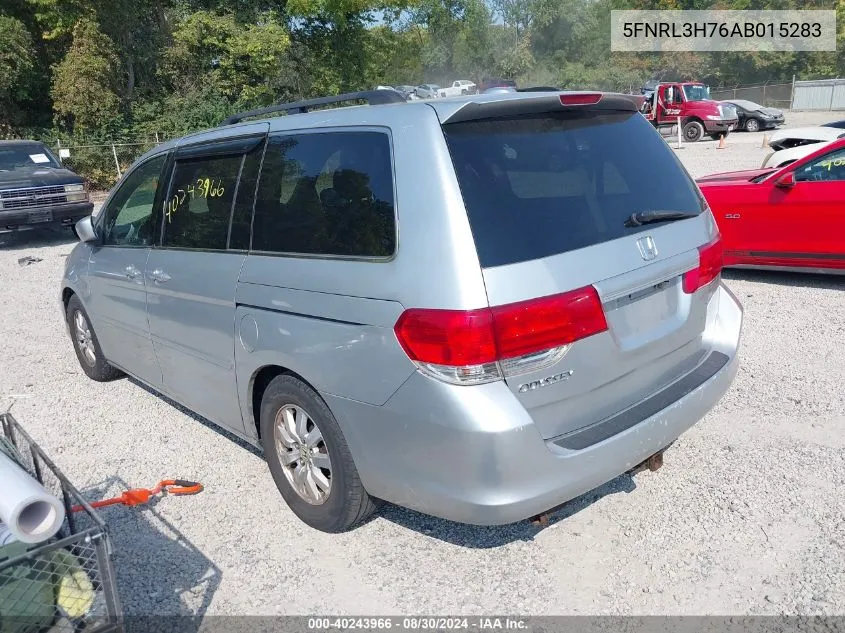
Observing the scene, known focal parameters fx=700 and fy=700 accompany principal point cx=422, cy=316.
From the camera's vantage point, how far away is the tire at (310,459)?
3055mm

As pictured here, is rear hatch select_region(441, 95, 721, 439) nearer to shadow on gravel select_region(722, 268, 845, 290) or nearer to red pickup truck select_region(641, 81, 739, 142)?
shadow on gravel select_region(722, 268, 845, 290)

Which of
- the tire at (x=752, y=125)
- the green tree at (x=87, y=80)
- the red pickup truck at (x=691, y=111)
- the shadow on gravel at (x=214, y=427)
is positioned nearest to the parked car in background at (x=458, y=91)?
the shadow on gravel at (x=214, y=427)

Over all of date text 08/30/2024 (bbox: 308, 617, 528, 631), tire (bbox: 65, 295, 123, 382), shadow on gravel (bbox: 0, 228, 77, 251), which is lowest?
date text 08/30/2024 (bbox: 308, 617, 528, 631)

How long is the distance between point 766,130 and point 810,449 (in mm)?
28707

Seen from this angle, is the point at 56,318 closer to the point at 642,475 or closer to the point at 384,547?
the point at 384,547

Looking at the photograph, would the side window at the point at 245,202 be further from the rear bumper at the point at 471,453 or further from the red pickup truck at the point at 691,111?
the red pickup truck at the point at 691,111

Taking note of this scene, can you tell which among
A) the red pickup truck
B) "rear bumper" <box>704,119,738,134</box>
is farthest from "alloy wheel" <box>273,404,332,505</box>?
"rear bumper" <box>704,119,738,134</box>

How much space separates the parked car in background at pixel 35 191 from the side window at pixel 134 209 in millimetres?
8827

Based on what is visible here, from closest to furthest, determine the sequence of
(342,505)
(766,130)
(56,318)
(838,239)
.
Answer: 1. (342,505)
2. (838,239)
3. (56,318)
4. (766,130)

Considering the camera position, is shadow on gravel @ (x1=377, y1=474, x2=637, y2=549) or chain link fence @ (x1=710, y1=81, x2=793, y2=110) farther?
chain link fence @ (x1=710, y1=81, x2=793, y2=110)

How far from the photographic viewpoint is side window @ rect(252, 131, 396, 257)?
2.87 m

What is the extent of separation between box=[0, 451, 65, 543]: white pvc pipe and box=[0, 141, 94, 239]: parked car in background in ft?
38.6

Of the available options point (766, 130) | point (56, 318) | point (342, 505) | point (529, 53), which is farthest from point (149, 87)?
point (529, 53)

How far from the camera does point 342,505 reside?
3133 millimetres
